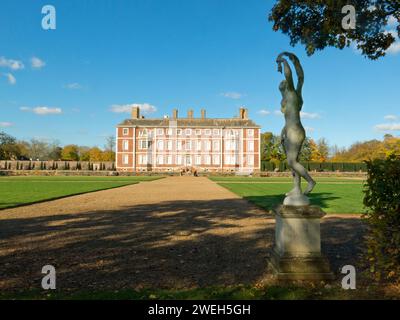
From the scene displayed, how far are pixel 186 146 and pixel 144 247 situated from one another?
53.3 m

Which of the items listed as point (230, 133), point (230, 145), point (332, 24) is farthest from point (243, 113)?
point (332, 24)

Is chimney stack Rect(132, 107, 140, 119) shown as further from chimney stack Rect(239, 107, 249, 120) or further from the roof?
chimney stack Rect(239, 107, 249, 120)

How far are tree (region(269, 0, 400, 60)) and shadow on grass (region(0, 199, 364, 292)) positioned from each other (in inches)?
164

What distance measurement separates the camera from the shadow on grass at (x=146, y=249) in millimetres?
4230

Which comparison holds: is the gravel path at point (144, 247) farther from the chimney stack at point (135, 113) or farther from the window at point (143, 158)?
the chimney stack at point (135, 113)

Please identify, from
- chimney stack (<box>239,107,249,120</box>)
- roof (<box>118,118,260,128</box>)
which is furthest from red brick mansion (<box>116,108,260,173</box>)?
chimney stack (<box>239,107,249,120</box>)

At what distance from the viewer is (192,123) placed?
5962 cm

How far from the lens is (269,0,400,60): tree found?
21.7 ft

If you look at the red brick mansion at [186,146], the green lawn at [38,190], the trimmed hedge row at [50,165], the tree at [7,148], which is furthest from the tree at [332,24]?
the tree at [7,148]

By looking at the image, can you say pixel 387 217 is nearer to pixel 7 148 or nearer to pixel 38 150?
pixel 7 148

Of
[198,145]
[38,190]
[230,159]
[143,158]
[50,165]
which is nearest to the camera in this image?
[38,190]

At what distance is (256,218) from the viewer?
945cm

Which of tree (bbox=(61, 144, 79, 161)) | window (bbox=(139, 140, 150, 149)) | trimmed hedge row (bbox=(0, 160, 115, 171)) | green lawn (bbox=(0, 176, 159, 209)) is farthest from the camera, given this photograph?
tree (bbox=(61, 144, 79, 161))
